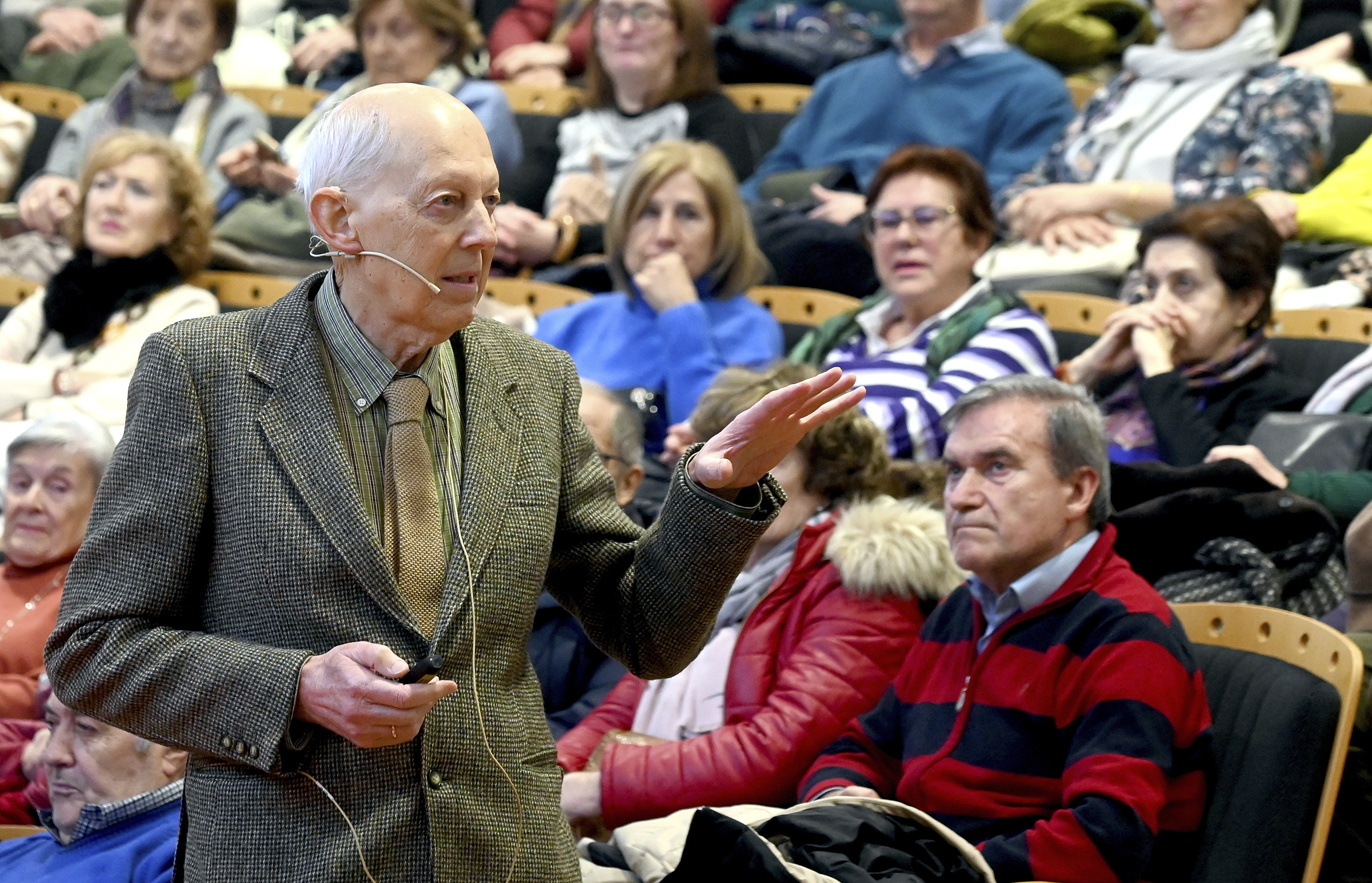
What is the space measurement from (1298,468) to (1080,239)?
3.64 feet

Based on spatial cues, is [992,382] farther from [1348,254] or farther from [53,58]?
[53,58]

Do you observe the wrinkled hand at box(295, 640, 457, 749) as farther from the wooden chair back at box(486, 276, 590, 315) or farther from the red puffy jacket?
the wooden chair back at box(486, 276, 590, 315)

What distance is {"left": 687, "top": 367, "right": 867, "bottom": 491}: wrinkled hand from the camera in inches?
51.4

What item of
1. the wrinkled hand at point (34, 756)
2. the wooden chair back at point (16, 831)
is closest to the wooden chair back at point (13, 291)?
the wrinkled hand at point (34, 756)

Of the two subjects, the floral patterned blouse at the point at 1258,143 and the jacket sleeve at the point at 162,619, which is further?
the floral patterned blouse at the point at 1258,143

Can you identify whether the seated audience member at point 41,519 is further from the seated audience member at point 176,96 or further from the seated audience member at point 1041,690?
the seated audience member at point 176,96

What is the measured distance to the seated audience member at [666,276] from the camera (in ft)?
11.1

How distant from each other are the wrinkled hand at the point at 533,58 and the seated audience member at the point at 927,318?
6.72ft

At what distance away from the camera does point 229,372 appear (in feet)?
4.37

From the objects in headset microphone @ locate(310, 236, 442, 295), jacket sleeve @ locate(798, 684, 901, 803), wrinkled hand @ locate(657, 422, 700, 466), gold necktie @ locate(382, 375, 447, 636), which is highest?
headset microphone @ locate(310, 236, 442, 295)

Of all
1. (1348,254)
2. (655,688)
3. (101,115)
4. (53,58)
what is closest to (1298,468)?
(1348,254)

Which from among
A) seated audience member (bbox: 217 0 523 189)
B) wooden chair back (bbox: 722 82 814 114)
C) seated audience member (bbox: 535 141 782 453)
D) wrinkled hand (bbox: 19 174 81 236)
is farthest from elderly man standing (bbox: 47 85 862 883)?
wooden chair back (bbox: 722 82 814 114)

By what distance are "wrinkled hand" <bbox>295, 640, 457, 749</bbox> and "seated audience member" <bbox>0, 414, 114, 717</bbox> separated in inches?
64.8

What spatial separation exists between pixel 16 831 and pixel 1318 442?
2.18 meters
